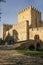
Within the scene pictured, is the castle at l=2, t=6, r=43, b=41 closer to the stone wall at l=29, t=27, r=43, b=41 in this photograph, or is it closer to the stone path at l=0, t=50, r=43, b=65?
the stone wall at l=29, t=27, r=43, b=41

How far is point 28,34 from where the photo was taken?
31.0m

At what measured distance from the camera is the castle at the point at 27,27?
30.0m

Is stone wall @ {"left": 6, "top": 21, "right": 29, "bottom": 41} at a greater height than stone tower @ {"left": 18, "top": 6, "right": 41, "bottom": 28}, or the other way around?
stone tower @ {"left": 18, "top": 6, "right": 41, "bottom": 28}

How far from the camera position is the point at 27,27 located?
1237 inches

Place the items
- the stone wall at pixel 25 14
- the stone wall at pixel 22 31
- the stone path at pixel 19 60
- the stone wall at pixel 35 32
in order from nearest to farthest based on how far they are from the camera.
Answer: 1. the stone path at pixel 19 60
2. the stone wall at pixel 35 32
3. the stone wall at pixel 22 31
4. the stone wall at pixel 25 14

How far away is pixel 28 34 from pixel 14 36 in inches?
173

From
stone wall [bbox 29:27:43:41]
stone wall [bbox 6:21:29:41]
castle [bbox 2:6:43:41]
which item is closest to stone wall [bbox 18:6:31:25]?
castle [bbox 2:6:43:41]

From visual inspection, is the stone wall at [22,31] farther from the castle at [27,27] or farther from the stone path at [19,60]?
A: the stone path at [19,60]

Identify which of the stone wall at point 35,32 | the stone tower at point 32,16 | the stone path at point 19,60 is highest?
the stone tower at point 32,16

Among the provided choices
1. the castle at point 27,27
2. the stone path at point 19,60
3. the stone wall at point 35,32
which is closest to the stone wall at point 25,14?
the castle at point 27,27

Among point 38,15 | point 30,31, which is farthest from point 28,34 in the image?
point 38,15

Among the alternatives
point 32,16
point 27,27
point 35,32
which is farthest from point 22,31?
point 32,16

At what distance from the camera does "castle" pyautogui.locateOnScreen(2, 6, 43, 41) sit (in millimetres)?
29984

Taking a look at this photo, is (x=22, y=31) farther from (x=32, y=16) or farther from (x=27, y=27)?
(x=32, y=16)
